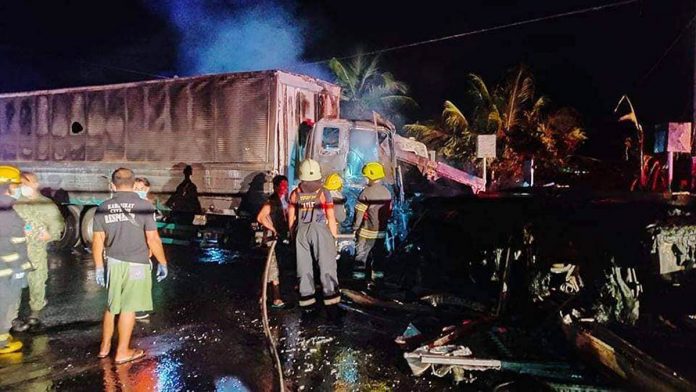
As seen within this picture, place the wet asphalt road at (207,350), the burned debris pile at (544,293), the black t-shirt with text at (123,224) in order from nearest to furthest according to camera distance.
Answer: the burned debris pile at (544,293) → the wet asphalt road at (207,350) → the black t-shirt with text at (123,224)

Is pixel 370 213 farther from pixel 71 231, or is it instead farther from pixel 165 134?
pixel 71 231

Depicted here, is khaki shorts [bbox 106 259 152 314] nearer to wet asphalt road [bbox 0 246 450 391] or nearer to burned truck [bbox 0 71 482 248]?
wet asphalt road [bbox 0 246 450 391]

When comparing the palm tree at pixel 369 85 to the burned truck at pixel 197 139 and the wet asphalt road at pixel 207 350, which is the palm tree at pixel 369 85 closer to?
the burned truck at pixel 197 139

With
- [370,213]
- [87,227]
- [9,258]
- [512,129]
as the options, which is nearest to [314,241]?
[370,213]

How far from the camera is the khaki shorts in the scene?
4422 millimetres

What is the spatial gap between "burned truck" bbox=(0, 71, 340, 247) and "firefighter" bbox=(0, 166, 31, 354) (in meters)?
4.81

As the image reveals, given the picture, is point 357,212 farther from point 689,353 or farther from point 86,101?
point 86,101

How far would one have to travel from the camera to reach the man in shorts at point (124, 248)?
438 cm

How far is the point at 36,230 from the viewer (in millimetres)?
5645

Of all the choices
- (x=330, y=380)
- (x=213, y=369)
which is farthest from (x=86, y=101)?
A: (x=330, y=380)

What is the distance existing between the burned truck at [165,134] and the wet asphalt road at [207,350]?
3.02 meters

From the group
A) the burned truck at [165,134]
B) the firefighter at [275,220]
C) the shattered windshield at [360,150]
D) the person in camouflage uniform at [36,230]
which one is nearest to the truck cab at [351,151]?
the shattered windshield at [360,150]

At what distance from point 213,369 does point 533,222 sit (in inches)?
130

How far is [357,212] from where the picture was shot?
278 inches
